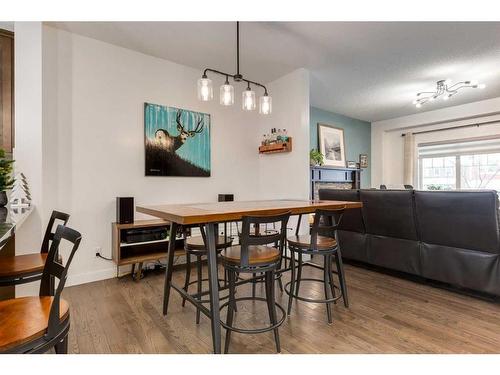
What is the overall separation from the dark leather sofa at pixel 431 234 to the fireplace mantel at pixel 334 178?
1.95m

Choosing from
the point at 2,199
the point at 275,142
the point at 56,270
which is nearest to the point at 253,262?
the point at 56,270

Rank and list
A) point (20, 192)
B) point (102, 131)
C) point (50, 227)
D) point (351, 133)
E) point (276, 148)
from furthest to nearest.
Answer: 1. point (351, 133)
2. point (276, 148)
3. point (102, 131)
4. point (20, 192)
5. point (50, 227)

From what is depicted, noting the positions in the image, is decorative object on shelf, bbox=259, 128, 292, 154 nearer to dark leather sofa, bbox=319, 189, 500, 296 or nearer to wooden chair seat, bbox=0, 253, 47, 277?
dark leather sofa, bbox=319, 189, 500, 296

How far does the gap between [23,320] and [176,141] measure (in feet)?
8.83

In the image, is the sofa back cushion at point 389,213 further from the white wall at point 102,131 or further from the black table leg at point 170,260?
the black table leg at point 170,260

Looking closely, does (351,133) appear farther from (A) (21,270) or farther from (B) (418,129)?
(A) (21,270)

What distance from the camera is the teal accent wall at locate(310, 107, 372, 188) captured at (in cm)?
557

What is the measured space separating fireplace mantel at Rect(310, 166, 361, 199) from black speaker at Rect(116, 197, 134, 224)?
336 cm

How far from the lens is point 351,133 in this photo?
6.35 metres

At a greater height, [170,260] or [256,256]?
[256,256]

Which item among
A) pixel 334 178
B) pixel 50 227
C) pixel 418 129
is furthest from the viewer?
pixel 418 129

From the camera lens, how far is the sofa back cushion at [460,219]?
2.22 meters

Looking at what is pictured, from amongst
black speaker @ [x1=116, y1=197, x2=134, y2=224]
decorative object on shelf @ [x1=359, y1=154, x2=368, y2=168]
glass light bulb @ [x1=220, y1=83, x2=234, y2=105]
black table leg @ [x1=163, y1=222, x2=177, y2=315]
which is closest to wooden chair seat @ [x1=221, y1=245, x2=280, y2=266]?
black table leg @ [x1=163, y1=222, x2=177, y2=315]

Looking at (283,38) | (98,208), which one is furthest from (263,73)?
(98,208)
